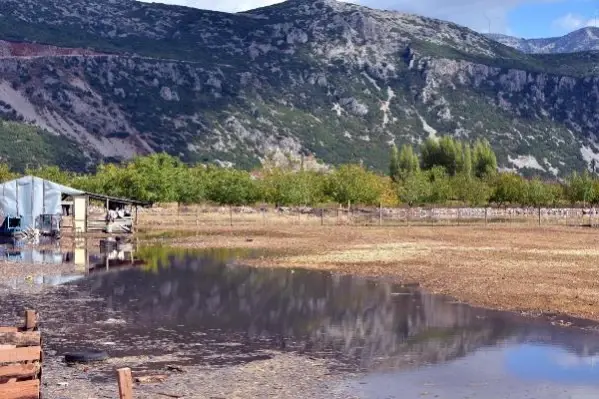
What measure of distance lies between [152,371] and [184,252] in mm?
34629

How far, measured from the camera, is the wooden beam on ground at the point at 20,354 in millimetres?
13615

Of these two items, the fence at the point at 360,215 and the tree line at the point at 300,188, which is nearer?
the fence at the point at 360,215

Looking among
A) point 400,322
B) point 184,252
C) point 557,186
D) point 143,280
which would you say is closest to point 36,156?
point 557,186

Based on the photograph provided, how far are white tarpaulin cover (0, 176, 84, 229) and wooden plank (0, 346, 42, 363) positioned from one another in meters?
54.1

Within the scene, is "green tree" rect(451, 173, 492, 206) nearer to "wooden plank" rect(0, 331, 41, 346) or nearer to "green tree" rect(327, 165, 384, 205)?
"green tree" rect(327, 165, 384, 205)

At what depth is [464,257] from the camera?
47.9m

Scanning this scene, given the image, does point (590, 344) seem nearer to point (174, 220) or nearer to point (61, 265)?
point (61, 265)

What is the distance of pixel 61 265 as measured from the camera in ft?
143

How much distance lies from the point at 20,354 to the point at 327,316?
614 inches

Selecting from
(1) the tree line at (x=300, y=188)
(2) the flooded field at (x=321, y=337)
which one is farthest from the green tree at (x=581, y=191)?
(2) the flooded field at (x=321, y=337)

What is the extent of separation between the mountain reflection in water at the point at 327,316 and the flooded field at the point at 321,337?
45mm

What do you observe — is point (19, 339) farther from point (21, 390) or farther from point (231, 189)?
point (231, 189)

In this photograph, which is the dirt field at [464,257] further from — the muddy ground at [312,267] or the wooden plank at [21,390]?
the wooden plank at [21,390]

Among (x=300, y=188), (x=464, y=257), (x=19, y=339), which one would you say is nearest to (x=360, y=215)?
(x=300, y=188)
